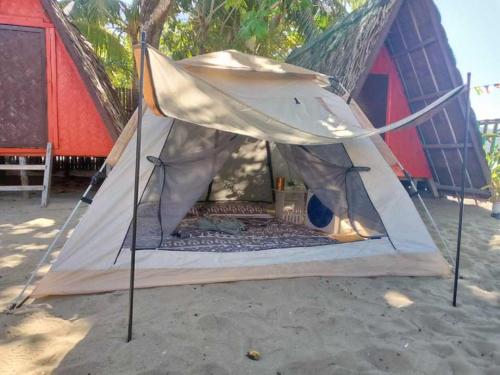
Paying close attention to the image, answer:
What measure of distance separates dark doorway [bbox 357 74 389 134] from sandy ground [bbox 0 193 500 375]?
11.7ft

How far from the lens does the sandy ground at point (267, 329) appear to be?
5.44 feet

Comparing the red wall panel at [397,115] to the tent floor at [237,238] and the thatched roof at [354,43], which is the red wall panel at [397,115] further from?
the tent floor at [237,238]

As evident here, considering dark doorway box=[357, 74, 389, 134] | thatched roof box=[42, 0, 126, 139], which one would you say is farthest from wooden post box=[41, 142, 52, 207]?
dark doorway box=[357, 74, 389, 134]

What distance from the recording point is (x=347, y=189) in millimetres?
3092

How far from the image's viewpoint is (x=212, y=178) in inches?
117

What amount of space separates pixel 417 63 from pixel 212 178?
13.0ft

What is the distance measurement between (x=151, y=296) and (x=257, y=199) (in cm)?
285

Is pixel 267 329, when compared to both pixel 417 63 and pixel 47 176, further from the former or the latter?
pixel 417 63

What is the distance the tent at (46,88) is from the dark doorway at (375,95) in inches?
147

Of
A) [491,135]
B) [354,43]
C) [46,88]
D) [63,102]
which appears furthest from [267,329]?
[491,135]

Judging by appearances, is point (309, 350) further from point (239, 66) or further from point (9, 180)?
point (9, 180)

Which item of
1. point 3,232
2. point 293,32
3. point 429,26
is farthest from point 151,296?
point 293,32

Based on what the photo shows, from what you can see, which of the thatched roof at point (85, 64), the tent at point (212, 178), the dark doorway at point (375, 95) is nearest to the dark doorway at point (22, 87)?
the thatched roof at point (85, 64)

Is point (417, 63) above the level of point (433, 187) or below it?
above
